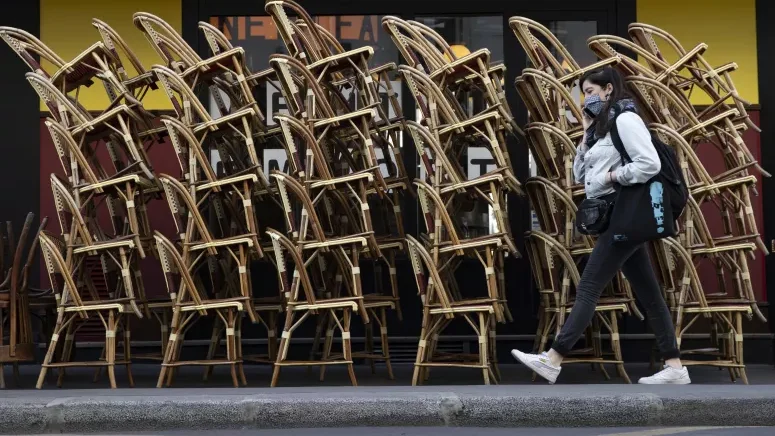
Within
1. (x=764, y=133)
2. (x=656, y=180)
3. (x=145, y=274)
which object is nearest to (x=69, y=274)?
(x=145, y=274)

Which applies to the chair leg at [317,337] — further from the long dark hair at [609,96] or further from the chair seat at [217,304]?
the long dark hair at [609,96]

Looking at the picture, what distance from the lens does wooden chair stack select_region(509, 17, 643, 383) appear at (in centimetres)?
779

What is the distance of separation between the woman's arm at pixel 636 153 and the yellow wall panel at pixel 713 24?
276 cm

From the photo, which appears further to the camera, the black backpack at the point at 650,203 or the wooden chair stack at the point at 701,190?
the wooden chair stack at the point at 701,190

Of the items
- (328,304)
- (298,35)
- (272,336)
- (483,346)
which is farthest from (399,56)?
(483,346)

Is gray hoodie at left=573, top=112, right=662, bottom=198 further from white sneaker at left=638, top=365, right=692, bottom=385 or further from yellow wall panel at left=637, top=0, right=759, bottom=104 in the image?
yellow wall panel at left=637, top=0, right=759, bottom=104

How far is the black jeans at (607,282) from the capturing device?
7109 mm

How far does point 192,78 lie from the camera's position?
7887 millimetres

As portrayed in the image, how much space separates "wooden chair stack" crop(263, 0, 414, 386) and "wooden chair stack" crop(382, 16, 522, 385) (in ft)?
Result: 0.99

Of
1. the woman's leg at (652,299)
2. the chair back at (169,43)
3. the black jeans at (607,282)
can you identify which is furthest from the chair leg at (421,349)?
the chair back at (169,43)

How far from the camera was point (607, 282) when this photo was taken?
23.6 ft

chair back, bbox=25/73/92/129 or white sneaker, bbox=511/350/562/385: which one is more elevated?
chair back, bbox=25/73/92/129

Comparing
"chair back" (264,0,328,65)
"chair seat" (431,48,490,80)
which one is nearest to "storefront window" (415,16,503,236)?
"chair seat" (431,48,490,80)

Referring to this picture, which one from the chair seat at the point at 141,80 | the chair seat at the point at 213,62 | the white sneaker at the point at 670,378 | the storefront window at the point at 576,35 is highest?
the storefront window at the point at 576,35
